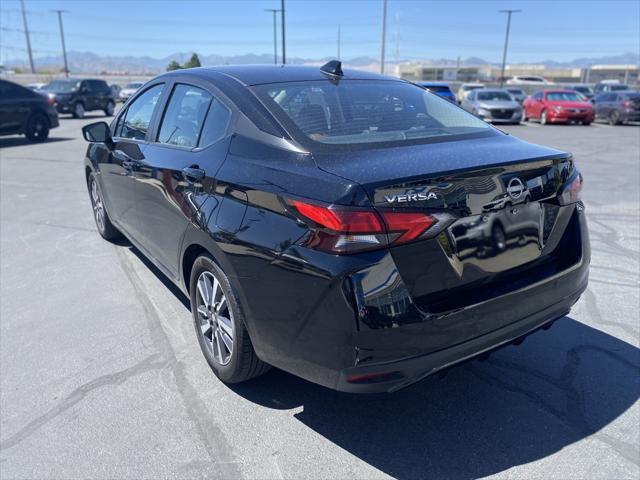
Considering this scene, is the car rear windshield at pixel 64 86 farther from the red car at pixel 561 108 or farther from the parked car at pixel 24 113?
the red car at pixel 561 108

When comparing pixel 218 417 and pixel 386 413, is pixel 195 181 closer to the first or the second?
pixel 218 417

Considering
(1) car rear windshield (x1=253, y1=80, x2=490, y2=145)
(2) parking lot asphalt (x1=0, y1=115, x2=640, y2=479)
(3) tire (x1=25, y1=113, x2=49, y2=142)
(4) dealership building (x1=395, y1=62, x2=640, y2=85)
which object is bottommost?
(4) dealership building (x1=395, y1=62, x2=640, y2=85)

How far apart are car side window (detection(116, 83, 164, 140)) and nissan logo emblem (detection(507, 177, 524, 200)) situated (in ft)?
8.98

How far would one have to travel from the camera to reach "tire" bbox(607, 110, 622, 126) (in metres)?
22.8

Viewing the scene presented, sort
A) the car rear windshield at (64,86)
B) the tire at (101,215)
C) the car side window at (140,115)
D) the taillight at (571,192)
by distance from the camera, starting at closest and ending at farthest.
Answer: the taillight at (571,192)
the car side window at (140,115)
the tire at (101,215)
the car rear windshield at (64,86)

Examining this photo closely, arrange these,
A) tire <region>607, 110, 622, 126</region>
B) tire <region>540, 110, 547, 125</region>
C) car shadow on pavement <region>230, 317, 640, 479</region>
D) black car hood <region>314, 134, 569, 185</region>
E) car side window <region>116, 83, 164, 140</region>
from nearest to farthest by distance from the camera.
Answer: black car hood <region>314, 134, 569, 185</region> → car shadow on pavement <region>230, 317, 640, 479</region> → car side window <region>116, 83, 164, 140</region> → tire <region>607, 110, 622, 126</region> → tire <region>540, 110, 547, 125</region>

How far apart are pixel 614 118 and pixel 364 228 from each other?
985 inches

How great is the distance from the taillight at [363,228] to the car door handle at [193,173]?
1077 mm

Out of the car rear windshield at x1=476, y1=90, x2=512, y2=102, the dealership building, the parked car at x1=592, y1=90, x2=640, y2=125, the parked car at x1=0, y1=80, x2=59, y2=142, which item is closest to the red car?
the parked car at x1=592, y1=90, x2=640, y2=125

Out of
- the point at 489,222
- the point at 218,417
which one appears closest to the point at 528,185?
the point at 489,222

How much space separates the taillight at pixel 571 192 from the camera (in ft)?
8.89

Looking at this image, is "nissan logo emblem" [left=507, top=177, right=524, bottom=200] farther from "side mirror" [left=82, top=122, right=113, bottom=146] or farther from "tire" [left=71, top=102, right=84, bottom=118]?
"tire" [left=71, top=102, right=84, bottom=118]

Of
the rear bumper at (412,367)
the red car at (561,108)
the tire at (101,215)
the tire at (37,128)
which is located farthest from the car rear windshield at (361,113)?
the red car at (561,108)

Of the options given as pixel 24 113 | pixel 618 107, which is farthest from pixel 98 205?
pixel 618 107
